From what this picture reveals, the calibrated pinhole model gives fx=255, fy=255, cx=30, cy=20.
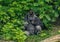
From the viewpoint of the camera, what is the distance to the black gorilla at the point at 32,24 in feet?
24.8

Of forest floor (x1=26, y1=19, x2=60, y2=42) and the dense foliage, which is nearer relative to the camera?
forest floor (x1=26, y1=19, x2=60, y2=42)

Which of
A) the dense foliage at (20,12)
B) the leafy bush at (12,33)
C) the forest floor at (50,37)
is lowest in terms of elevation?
the forest floor at (50,37)

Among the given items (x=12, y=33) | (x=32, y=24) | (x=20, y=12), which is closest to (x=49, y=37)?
(x=32, y=24)

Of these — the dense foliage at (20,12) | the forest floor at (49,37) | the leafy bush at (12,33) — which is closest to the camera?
the leafy bush at (12,33)

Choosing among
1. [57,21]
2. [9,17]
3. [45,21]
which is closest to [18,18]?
[9,17]

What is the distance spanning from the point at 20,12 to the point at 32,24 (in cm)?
53

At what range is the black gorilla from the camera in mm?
7557

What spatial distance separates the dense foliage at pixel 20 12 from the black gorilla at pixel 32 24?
15 centimetres

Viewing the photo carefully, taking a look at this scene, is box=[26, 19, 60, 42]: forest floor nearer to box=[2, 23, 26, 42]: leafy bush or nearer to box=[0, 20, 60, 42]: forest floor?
box=[0, 20, 60, 42]: forest floor

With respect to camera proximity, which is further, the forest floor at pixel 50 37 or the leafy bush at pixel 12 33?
the forest floor at pixel 50 37

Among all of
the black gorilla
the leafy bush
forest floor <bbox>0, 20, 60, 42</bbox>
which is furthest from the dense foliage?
forest floor <bbox>0, 20, 60, 42</bbox>

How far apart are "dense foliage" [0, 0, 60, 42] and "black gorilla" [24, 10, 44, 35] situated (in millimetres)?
151

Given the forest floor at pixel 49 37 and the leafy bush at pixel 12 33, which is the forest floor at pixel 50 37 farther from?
the leafy bush at pixel 12 33

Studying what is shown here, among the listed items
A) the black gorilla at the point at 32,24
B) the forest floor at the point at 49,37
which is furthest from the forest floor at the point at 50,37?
the black gorilla at the point at 32,24
